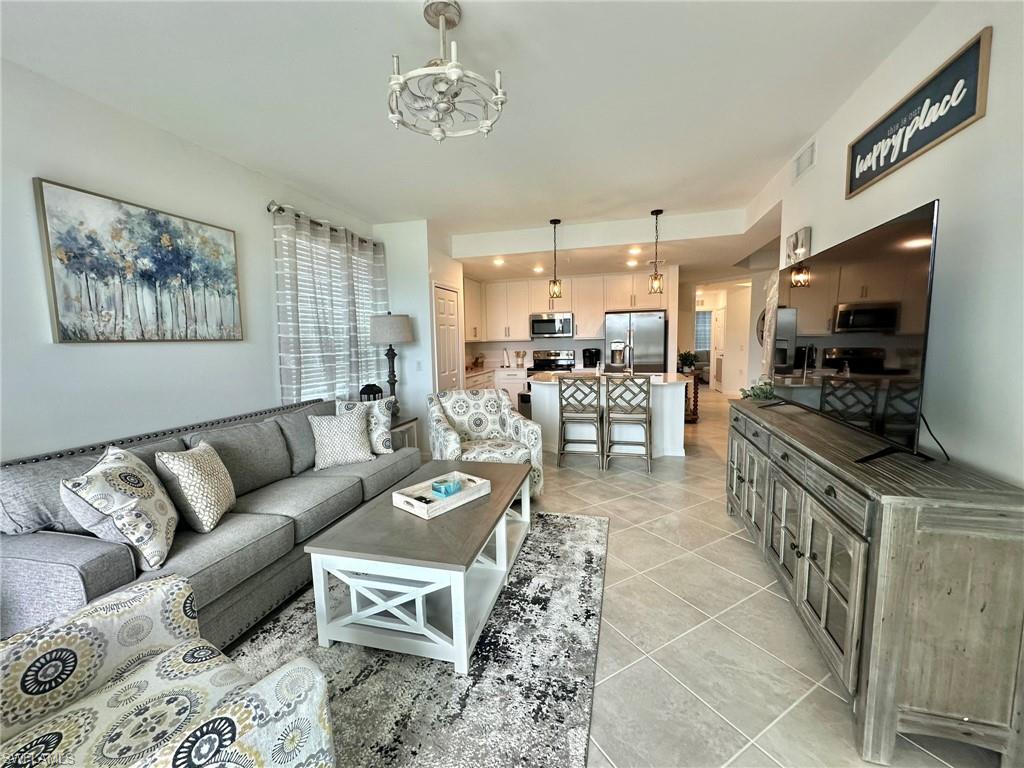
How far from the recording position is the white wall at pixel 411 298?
182 inches

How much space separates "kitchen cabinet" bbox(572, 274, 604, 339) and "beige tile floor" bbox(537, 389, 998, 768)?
4161 millimetres

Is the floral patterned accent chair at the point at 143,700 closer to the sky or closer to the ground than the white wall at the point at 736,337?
closer to the ground

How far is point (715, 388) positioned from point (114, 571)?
10.2 metres

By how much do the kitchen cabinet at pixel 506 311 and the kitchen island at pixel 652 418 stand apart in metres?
2.45

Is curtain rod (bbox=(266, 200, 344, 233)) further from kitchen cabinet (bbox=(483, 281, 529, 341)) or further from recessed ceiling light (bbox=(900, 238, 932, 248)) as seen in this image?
recessed ceiling light (bbox=(900, 238, 932, 248))

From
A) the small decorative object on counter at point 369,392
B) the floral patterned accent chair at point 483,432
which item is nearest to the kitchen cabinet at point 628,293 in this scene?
the floral patterned accent chair at point 483,432

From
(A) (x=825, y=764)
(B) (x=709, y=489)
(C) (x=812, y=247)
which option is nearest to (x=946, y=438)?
(A) (x=825, y=764)

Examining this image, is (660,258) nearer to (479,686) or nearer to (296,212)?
(296,212)

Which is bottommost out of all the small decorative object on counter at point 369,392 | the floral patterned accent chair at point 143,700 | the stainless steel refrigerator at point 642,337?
the floral patterned accent chair at point 143,700

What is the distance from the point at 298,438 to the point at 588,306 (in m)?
4.96

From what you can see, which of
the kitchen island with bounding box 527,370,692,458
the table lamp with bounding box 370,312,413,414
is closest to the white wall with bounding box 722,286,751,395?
the kitchen island with bounding box 527,370,692,458

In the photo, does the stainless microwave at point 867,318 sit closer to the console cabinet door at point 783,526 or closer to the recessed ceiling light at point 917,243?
the recessed ceiling light at point 917,243

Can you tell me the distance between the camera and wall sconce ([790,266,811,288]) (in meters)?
2.24

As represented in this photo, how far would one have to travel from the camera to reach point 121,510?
1.63 meters
